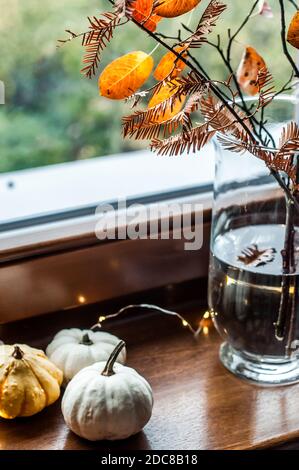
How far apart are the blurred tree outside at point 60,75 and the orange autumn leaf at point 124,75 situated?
38cm

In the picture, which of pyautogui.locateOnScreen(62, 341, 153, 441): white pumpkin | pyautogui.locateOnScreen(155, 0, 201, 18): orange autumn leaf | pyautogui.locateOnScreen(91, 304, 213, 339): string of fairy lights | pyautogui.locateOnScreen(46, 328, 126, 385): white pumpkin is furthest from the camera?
pyautogui.locateOnScreen(91, 304, 213, 339): string of fairy lights

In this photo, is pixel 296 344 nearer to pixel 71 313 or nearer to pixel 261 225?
pixel 261 225

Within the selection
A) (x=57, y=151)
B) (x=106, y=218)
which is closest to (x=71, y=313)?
(x=106, y=218)

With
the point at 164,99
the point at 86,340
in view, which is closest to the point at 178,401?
the point at 86,340

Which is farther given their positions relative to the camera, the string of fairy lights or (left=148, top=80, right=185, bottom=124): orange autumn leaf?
the string of fairy lights

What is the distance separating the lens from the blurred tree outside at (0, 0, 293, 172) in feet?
3.52

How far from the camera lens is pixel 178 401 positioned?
0.91 m

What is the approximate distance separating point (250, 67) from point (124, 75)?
0.75 ft

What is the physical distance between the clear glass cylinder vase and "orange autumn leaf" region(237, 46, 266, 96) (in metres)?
0.08

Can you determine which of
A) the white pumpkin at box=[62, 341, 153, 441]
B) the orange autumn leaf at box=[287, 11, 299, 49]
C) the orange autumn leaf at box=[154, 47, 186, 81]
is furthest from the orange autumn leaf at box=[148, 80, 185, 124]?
the white pumpkin at box=[62, 341, 153, 441]

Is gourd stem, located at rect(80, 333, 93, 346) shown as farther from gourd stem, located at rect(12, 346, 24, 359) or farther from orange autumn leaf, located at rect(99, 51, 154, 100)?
orange autumn leaf, located at rect(99, 51, 154, 100)

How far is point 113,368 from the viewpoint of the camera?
33.2 inches
